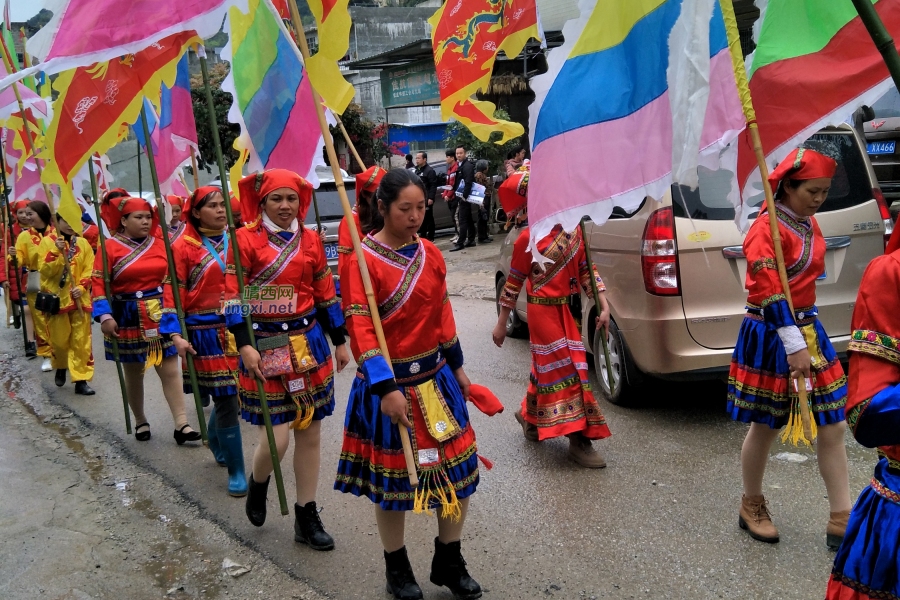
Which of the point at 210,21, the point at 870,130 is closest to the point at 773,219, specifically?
the point at 210,21

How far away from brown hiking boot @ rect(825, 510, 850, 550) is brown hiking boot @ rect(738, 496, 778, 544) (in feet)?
0.75

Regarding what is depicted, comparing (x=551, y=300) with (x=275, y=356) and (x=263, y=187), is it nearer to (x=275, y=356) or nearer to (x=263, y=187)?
(x=275, y=356)

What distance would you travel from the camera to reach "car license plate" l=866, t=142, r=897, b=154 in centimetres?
1190

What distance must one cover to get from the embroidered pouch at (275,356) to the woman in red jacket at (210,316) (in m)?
0.87

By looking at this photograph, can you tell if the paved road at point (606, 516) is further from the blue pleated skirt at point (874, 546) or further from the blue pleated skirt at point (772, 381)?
the blue pleated skirt at point (874, 546)

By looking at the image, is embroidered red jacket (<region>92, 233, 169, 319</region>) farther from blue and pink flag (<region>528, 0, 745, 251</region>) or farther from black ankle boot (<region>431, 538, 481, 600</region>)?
blue and pink flag (<region>528, 0, 745, 251</region>)

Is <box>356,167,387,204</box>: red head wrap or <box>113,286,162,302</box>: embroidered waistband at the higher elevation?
<box>356,167,387,204</box>: red head wrap

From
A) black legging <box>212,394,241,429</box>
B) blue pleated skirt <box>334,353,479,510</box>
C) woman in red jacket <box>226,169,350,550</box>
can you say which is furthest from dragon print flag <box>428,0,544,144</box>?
black legging <box>212,394,241,429</box>

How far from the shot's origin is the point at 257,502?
418 cm

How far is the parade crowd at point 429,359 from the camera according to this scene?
2111 mm

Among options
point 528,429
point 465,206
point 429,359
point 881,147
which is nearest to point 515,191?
point 528,429

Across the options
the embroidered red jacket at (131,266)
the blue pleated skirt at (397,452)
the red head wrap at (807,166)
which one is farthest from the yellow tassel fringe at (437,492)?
the embroidered red jacket at (131,266)

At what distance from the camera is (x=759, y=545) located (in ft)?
12.1

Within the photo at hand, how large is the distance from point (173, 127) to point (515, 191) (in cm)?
208
